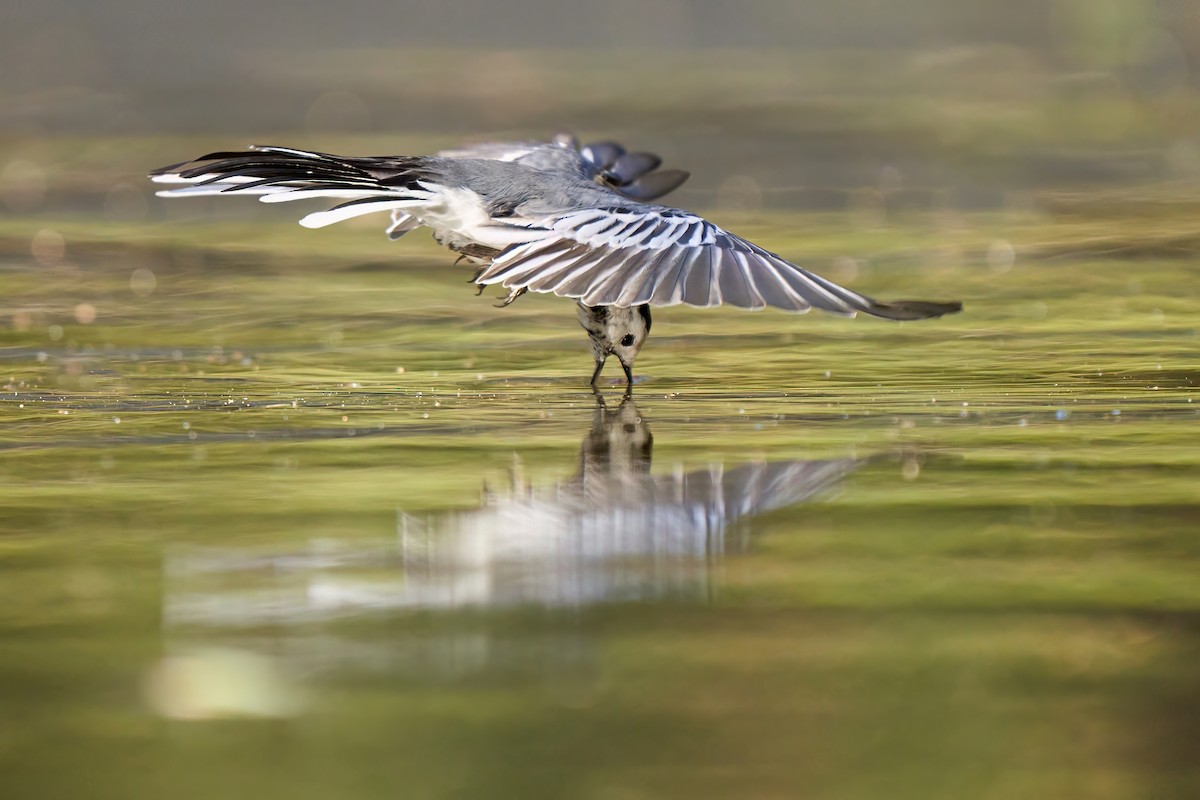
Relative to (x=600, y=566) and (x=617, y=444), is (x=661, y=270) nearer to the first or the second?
(x=617, y=444)

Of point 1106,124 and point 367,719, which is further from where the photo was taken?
point 1106,124

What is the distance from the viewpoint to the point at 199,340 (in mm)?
10031

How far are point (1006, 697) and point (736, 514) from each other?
5.80 ft

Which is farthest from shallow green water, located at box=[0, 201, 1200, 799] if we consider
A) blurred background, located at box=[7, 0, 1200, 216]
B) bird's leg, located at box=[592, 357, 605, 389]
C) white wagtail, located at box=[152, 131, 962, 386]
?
blurred background, located at box=[7, 0, 1200, 216]

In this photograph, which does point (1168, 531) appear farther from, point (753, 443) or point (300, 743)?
point (300, 743)

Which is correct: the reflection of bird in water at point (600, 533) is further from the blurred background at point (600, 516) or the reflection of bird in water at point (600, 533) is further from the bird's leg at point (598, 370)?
the bird's leg at point (598, 370)

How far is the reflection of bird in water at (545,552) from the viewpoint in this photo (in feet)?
16.2

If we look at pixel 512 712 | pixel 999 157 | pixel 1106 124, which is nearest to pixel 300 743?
pixel 512 712

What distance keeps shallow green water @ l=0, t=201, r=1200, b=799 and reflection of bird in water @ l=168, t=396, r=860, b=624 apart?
0.06 ft

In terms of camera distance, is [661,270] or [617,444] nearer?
[617,444]

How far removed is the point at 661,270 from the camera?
7.98m

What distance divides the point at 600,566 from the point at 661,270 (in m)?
2.93

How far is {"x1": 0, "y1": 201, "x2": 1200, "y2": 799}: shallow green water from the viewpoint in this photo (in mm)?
3908

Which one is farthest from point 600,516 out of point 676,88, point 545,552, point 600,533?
point 676,88
